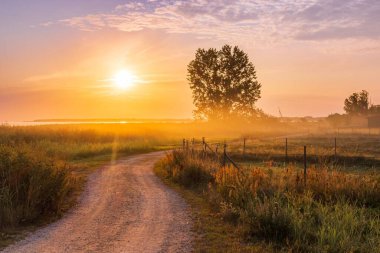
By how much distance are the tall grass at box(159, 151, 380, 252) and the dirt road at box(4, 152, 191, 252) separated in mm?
1584

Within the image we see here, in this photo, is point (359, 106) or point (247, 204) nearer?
point (247, 204)

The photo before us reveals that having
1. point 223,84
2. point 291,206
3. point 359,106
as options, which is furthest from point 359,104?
point 291,206

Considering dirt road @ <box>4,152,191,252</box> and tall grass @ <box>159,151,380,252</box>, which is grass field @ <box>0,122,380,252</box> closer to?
tall grass @ <box>159,151,380,252</box>

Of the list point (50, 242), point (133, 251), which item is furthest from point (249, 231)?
point (50, 242)

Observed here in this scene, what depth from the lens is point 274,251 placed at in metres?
8.66

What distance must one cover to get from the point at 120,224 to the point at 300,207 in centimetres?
511

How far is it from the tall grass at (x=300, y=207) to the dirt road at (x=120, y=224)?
1.58 meters

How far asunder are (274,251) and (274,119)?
112597 millimetres

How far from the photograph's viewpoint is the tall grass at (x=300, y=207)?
8953 millimetres

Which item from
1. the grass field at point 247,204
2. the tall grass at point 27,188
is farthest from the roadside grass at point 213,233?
the tall grass at point 27,188

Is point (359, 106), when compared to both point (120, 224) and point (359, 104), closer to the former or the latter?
point (359, 104)

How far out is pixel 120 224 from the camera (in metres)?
11.0

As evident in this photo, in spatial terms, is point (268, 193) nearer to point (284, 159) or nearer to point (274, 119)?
point (284, 159)

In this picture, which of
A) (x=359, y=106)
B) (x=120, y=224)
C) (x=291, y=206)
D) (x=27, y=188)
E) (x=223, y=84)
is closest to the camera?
(x=291, y=206)
